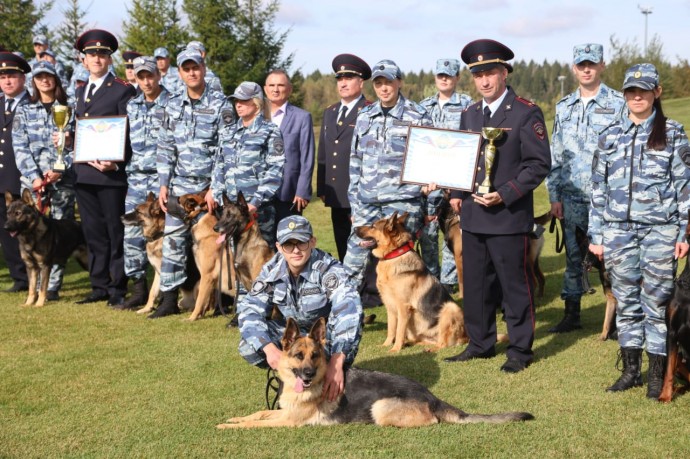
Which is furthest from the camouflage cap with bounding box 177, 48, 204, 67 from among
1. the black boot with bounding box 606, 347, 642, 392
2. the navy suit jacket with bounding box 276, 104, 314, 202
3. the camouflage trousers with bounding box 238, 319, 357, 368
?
the black boot with bounding box 606, 347, 642, 392

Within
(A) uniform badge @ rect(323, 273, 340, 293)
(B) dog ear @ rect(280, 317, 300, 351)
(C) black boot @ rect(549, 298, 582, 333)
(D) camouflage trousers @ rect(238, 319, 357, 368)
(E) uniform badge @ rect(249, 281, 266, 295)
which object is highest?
(A) uniform badge @ rect(323, 273, 340, 293)

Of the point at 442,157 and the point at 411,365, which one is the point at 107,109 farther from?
the point at 411,365

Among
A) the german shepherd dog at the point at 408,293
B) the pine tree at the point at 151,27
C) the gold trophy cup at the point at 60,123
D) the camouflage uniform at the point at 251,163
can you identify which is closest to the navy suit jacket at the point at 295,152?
the camouflage uniform at the point at 251,163

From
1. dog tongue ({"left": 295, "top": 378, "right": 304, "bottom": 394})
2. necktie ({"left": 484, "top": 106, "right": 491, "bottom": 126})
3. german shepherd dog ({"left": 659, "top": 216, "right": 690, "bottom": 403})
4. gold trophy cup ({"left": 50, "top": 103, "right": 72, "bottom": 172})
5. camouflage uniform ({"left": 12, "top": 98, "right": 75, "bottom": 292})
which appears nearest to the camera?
dog tongue ({"left": 295, "top": 378, "right": 304, "bottom": 394})

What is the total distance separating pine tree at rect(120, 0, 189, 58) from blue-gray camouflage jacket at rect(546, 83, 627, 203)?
67.1 feet

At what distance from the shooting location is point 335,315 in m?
4.70

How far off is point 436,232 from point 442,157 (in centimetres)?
219

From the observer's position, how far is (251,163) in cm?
712

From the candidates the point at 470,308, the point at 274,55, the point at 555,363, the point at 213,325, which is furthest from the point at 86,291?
the point at 274,55

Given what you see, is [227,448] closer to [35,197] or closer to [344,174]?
[344,174]

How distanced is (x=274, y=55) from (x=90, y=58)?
23.8m

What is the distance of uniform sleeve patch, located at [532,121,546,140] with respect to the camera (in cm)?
531

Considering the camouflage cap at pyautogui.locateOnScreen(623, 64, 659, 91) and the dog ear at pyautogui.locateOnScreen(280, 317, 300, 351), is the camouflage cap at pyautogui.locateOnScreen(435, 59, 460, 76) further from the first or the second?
the dog ear at pyautogui.locateOnScreen(280, 317, 300, 351)

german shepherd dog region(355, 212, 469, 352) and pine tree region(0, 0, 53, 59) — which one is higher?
pine tree region(0, 0, 53, 59)
